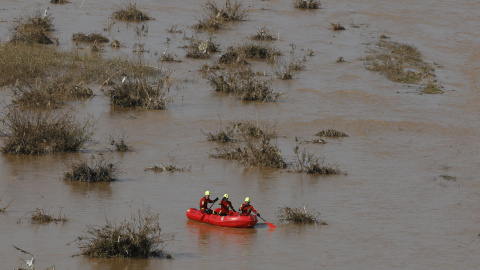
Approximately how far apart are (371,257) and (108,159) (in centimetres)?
567

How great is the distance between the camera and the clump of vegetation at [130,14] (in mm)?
26484

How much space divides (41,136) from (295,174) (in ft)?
14.9

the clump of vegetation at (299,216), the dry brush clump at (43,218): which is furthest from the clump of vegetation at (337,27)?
the dry brush clump at (43,218)

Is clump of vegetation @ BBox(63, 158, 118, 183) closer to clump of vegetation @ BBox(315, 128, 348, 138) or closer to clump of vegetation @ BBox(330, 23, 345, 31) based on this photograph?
clump of vegetation @ BBox(315, 128, 348, 138)

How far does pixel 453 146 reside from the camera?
17.9 m

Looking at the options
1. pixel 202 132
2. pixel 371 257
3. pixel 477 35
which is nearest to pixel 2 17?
pixel 202 132

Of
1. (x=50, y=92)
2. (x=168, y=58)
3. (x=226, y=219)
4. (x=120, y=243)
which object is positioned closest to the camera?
(x=120, y=243)

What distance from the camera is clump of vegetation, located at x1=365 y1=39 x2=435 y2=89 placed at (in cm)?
2286

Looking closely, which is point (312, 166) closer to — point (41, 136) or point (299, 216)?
point (299, 216)

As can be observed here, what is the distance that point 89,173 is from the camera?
14.0 meters

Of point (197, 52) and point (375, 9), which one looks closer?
→ point (197, 52)

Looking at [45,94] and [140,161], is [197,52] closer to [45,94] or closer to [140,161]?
[45,94]

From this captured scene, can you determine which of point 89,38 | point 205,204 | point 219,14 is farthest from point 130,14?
point 205,204

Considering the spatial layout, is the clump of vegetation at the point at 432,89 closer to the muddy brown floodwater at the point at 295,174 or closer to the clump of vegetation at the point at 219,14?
the muddy brown floodwater at the point at 295,174
